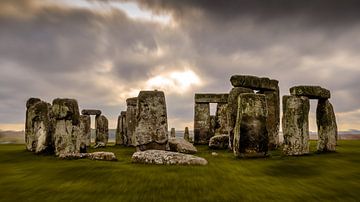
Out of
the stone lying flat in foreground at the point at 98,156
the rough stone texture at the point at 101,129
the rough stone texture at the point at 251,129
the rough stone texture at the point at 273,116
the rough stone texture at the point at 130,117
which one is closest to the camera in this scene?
the stone lying flat in foreground at the point at 98,156

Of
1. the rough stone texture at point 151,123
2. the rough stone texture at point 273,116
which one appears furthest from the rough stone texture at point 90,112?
the rough stone texture at point 273,116

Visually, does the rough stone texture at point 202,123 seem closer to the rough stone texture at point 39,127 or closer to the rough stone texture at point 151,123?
the rough stone texture at point 151,123

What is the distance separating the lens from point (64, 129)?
15.2 metres

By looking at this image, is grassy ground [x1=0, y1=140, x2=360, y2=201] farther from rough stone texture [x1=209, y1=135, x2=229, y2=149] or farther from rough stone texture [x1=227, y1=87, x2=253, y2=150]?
rough stone texture [x1=209, y1=135, x2=229, y2=149]

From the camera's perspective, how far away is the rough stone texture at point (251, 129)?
14.1 metres

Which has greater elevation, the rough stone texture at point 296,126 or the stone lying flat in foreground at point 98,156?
the rough stone texture at point 296,126

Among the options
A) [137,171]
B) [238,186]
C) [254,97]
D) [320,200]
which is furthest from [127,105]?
[320,200]

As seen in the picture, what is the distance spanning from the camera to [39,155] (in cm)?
1574

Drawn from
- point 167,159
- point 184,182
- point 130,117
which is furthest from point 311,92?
point 130,117

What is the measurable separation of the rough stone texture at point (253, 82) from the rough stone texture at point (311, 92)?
295 centimetres

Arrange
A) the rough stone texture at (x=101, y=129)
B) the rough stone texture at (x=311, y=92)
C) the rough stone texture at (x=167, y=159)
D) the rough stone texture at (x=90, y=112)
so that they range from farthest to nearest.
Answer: the rough stone texture at (x=90, y=112) < the rough stone texture at (x=101, y=129) < the rough stone texture at (x=311, y=92) < the rough stone texture at (x=167, y=159)

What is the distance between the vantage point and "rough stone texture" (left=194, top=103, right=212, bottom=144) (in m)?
25.4

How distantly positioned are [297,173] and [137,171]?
4896 mm

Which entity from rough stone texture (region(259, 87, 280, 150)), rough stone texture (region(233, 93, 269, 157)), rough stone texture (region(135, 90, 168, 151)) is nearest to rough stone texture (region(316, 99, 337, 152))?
rough stone texture (region(259, 87, 280, 150))
